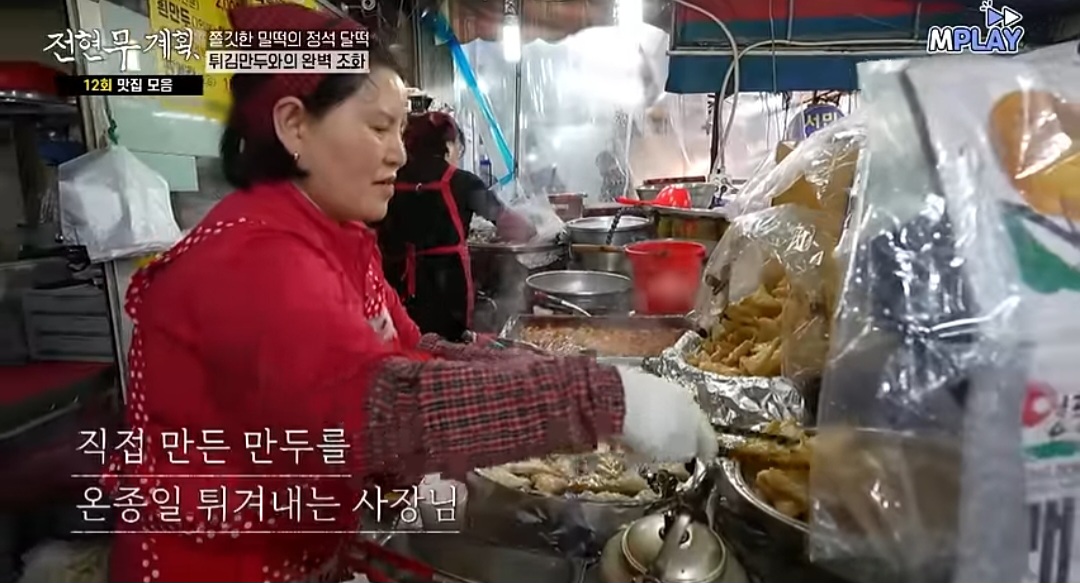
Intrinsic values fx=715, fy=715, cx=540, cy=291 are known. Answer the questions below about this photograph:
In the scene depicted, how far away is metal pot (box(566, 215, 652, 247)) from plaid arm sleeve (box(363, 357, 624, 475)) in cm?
157

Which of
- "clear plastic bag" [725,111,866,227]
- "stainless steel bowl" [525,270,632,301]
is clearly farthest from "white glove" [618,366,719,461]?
"stainless steel bowl" [525,270,632,301]

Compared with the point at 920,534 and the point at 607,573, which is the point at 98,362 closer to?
the point at 607,573

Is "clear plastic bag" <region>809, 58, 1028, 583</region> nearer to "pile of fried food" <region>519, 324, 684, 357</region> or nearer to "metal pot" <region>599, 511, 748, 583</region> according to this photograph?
"metal pot" <region>599, 511, 748, 583</region>

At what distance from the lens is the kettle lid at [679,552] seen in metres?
0.58

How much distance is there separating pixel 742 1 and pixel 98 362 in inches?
78.6

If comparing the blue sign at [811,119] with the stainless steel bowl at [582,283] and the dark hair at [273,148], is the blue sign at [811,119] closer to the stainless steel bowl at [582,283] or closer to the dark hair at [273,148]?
the stainless steel bowl at [582,283]

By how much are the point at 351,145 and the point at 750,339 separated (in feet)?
2.23

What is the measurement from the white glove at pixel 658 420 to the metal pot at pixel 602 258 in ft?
4.23

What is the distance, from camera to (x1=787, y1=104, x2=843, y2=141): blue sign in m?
2.36

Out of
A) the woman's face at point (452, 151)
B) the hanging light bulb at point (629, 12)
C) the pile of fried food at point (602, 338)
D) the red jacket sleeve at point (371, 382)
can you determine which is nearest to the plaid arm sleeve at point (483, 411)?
the red jacket sleeve at point (371, 382)

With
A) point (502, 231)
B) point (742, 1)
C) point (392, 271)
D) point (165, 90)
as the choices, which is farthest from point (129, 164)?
point (742, 1)

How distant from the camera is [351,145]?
601 millimetres

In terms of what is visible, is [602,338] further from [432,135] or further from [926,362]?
[926,362]

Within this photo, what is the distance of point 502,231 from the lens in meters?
2.20
